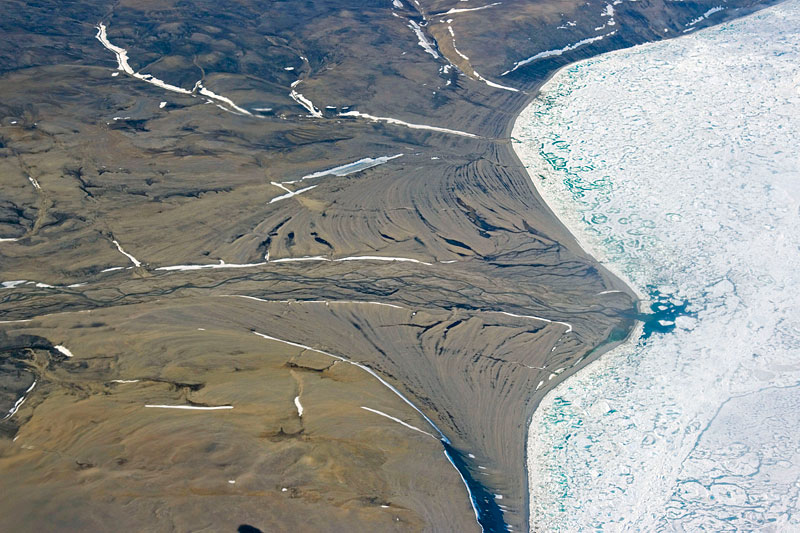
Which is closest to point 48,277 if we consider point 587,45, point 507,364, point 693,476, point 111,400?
point 111,400

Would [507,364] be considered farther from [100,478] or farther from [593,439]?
[100,478]

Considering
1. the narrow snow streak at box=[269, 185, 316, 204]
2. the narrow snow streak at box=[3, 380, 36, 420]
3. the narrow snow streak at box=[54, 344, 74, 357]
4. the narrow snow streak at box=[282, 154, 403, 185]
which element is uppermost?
the narrow snow streak at box=[282, 154, 403, 185]

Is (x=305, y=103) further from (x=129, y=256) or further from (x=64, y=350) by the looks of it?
(x=64, y=350)

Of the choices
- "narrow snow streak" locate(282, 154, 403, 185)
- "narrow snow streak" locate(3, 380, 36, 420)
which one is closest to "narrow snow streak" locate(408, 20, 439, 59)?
"narrow snow streak" locate(282, 154, 403, 185)

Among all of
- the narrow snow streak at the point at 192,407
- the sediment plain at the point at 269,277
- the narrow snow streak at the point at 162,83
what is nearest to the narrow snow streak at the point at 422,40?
the sediment plain at the point at 269,277

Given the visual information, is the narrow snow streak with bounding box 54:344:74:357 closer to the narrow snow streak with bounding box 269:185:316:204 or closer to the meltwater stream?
the narrow snow streak with bounding box 269:185:316:204

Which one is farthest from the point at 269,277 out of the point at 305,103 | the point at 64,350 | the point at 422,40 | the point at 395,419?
the point at 422,40

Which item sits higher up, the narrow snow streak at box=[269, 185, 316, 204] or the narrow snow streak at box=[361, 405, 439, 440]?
the narrow snow streak at box=[269, 185, 316, 204]

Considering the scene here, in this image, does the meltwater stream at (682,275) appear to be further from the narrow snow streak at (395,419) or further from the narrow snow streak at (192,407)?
the narrow snow streak at (192,407)
